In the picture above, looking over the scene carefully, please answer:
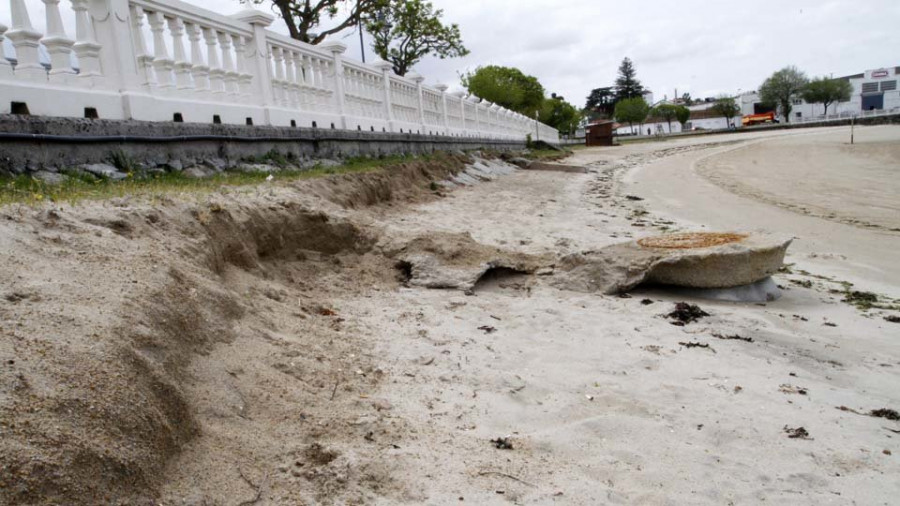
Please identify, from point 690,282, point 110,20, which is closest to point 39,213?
point 110,20

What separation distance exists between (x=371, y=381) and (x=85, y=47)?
5.14 metres

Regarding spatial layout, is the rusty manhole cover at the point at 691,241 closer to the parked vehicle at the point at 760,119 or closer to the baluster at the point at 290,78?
the baluster at the point at 290,78

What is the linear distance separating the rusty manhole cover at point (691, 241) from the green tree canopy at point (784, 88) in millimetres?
101111

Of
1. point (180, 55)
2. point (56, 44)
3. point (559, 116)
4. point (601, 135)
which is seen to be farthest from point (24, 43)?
point (559, 116)

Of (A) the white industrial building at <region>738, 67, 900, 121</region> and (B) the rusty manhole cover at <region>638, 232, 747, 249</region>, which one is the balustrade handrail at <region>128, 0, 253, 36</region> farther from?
(A) the white industrial building at <region>738, 67, 900, 121</region>

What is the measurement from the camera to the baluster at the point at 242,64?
356 inches

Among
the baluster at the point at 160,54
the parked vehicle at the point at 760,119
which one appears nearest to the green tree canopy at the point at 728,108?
the parked vehicle at the point at 760,119

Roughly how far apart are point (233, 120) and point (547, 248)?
4644 mm

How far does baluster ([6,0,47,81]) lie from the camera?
5.70 meters

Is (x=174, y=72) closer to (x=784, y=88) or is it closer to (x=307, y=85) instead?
(x=307, y=85)

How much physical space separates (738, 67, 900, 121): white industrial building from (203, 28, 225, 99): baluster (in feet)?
331

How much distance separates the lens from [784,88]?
92938 mm

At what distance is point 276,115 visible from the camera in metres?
9.54

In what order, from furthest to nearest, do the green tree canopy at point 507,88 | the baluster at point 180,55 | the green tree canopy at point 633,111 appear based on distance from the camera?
the green tree canopy at point 633,111, the green tree canopy at point 507,88, the baluster at point 180,55
